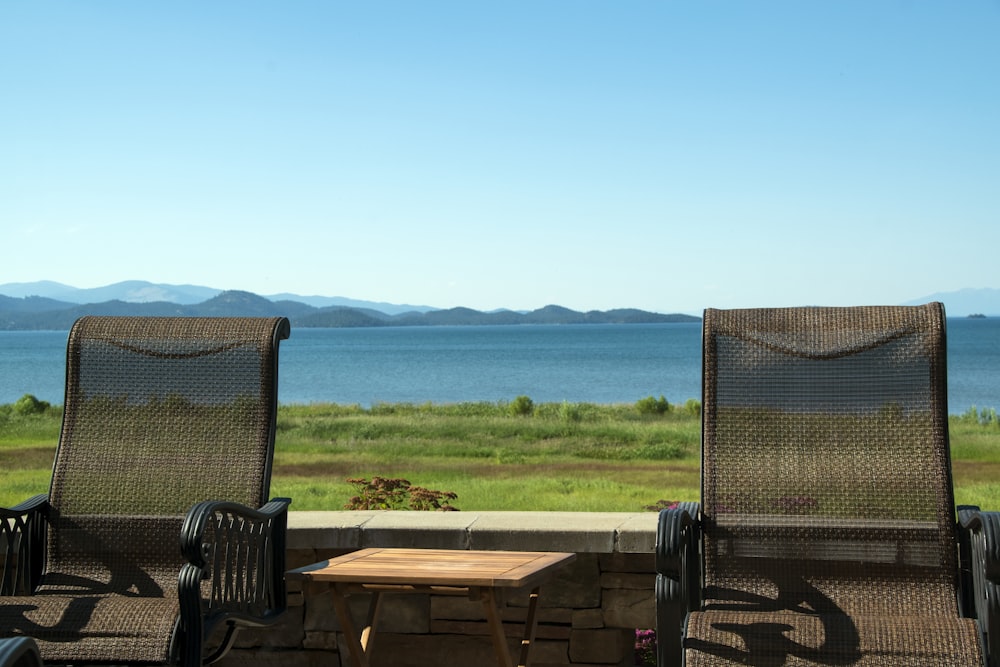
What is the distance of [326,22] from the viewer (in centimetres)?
934

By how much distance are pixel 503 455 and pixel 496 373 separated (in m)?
47.7

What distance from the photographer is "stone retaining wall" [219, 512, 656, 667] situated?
11.4ft

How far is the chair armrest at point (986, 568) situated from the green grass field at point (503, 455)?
414 cm

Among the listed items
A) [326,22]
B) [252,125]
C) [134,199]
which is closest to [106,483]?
[326,22]

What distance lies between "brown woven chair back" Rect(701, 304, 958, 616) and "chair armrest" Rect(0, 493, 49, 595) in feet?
6.61

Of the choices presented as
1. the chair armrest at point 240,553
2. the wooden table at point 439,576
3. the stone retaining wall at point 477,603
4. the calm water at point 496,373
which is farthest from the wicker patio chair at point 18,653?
the calm water at point 496,373

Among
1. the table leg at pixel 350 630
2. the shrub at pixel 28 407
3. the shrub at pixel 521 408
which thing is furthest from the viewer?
the shrub at pixel 521 408

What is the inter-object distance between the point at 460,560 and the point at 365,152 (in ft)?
60.7

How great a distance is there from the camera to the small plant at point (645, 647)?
11.8ft

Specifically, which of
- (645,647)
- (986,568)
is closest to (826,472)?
→ (986,568)

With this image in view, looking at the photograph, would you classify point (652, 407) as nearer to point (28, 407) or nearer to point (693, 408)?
point (693, 408)

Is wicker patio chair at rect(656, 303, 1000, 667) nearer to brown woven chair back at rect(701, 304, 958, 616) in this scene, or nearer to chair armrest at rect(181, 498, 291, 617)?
brown woven chair back at rect(701, 304, 958, 616)

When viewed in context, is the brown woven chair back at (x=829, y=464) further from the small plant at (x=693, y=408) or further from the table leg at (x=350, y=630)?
the small plant at (x=693, y=408)

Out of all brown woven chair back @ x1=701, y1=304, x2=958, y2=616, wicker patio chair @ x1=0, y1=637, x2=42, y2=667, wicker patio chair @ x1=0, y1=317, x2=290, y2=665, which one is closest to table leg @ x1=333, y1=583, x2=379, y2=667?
wicker patio chair @ x1=0, y1=317, x2=290, y2=665
